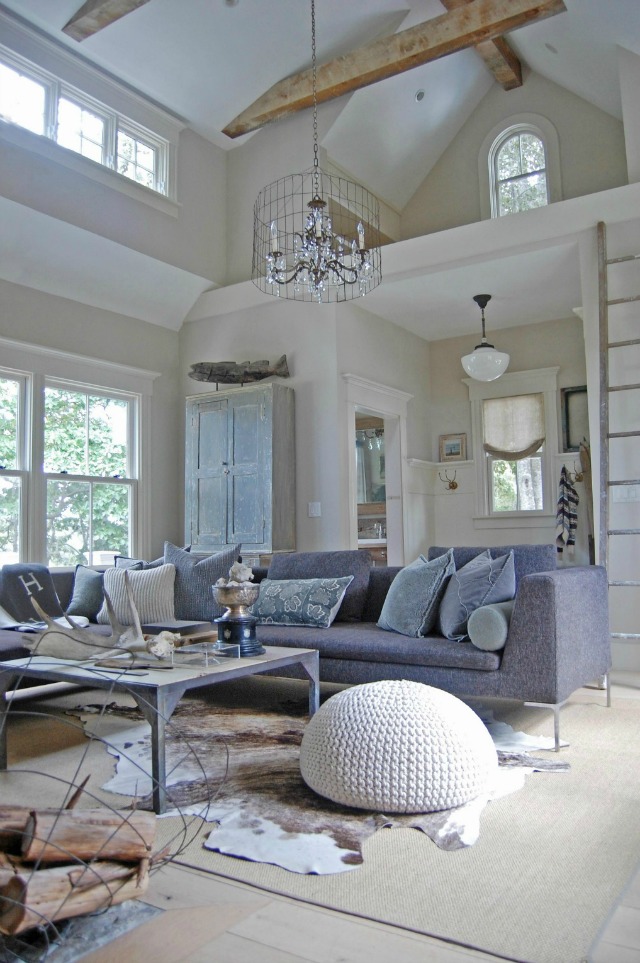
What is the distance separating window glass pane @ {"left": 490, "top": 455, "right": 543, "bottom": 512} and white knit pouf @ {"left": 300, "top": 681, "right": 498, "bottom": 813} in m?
5.06

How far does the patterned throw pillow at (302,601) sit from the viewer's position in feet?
13.2

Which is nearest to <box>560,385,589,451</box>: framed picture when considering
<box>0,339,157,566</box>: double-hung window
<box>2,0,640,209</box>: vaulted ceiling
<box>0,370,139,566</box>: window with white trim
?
<box>2,0,640,209</box>: vaulted ceiling

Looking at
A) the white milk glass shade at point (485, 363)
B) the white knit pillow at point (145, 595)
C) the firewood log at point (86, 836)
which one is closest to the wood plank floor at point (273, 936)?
the firewood log at point (86, 836)

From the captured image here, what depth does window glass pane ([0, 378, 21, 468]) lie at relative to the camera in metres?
5.54

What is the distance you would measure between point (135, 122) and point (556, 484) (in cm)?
488

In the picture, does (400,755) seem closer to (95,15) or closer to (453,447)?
(95,15)

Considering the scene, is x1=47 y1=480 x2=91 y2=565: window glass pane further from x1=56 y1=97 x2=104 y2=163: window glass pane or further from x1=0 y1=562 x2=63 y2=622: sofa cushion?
x1=56 y1=97 x2=104 y2=163: window glass pane

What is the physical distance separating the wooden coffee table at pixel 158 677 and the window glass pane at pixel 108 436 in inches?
124

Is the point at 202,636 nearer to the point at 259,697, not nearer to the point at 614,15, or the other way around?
the point at 259,697

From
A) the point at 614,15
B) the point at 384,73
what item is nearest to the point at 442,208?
the point at 384,73

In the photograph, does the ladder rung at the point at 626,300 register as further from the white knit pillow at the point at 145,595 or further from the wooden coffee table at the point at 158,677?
the white knit pillow at the point at 145,595

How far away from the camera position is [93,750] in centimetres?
315

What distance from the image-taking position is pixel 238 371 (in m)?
6.33

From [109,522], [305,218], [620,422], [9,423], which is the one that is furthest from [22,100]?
[620,422]
